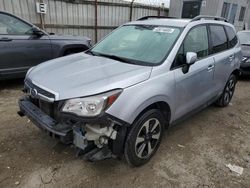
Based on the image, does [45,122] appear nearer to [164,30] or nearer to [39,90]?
[39,90]

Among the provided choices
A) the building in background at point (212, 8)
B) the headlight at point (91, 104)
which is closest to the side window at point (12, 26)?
the headlight at point (91, 104)

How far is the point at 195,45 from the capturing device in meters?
3.17

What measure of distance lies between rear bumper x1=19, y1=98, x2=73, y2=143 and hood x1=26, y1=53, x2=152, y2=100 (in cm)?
29

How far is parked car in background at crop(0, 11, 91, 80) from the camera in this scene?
4516 mm

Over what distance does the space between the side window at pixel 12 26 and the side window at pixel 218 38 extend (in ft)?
12.3

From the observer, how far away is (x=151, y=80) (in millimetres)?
2408

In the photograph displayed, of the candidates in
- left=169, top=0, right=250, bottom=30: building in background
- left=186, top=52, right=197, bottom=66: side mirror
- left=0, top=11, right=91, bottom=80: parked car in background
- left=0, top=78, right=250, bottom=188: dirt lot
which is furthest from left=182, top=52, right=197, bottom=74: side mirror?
left=169, top=0, right=250, bottom=30: building in background

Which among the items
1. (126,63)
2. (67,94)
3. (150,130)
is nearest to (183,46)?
(126,63)

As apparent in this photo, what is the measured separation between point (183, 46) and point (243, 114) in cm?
237

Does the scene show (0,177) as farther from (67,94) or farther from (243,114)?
(243,114)

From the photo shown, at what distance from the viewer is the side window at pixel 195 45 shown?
111 inches

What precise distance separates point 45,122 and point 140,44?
62.6 inches

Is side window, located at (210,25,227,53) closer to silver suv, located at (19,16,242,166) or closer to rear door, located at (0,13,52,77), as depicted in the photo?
silver suv, located at (19,16,242,166)

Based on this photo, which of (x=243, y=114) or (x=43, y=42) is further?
(x=43, y=42)
